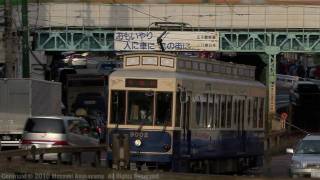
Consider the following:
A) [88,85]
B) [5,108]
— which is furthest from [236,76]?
[88,85]

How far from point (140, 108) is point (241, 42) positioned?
4027 centimetres

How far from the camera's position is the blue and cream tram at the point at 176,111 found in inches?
883

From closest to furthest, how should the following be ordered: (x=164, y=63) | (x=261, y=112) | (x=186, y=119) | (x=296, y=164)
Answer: (x=296, y=164) → (x=186, y=119) → (x=164, y=63) → (x=261, y=112)

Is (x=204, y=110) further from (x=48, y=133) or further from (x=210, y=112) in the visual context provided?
(x=48, y=133)

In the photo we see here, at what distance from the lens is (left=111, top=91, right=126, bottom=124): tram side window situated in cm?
2275

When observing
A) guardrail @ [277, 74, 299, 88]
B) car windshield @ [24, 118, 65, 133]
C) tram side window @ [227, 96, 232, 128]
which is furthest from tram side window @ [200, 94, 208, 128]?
guardrail @ [277, 74, 299, 88]

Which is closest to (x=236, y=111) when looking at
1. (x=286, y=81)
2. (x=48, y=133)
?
(x=48, y=133)

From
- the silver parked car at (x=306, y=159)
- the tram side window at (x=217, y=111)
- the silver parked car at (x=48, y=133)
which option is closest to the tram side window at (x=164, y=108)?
the tram side window at (x=217, y=111)

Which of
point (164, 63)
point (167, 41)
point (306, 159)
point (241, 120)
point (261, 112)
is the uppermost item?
point (167, 41)

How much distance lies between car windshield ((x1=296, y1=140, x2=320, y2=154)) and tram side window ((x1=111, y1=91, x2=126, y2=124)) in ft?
16.3

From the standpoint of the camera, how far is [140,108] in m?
22.7

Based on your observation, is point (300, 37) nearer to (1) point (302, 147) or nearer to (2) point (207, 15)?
(2) point (207, 15)

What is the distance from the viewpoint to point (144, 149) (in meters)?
22.4

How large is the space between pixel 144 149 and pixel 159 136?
52 cm
